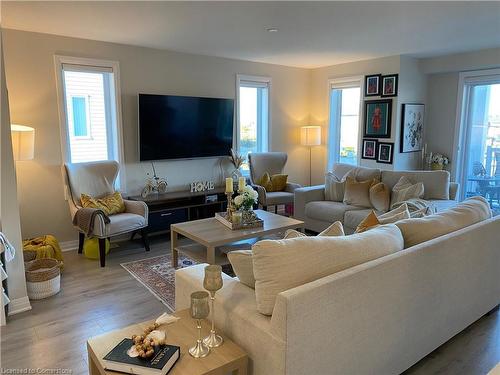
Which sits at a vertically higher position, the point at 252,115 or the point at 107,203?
the point at 252,115

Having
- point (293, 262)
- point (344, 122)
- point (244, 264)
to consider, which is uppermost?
point (344, 122)

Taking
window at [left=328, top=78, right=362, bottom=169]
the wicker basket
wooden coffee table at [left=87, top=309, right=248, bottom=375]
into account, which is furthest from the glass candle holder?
window at [left=328, top=78, right=362, bottom=169]

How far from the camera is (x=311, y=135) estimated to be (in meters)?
6.33

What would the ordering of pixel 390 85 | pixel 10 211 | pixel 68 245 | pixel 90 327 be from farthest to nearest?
pixel 390 85 < pixel 68 245 < pixel 10 211 < pixel 90 327

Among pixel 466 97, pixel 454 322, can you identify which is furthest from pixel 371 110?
pixel 454 322

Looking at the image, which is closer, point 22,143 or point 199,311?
point 199,311

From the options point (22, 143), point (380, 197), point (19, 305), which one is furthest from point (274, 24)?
point (19, 305)

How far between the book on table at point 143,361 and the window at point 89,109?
11.2 ft

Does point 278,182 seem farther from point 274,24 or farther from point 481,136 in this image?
point 481,136

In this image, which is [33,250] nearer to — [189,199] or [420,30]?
[189,199]

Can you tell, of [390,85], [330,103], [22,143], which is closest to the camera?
[22,143]

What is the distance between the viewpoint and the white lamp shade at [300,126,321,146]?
6328 millimetres

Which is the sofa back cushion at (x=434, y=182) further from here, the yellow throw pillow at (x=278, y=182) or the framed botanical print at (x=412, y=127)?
the yellow throw pillow at (x=278, y=182)

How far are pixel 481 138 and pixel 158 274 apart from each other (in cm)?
478
